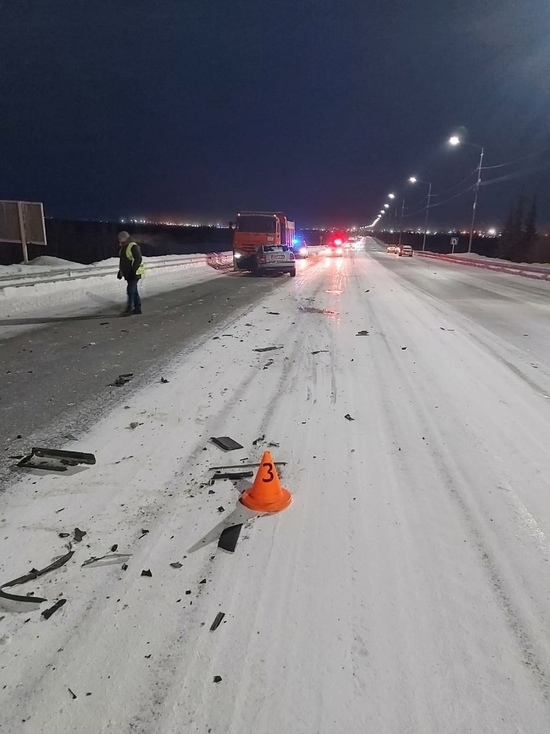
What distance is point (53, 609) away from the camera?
248cm

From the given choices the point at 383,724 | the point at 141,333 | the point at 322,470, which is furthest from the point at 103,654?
the point at 141,333

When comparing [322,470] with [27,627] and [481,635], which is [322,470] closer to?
[481,635]

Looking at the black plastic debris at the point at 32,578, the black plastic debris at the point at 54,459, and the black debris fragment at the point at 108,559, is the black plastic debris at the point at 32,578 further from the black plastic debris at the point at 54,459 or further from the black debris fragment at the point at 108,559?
the black plastic debris at the point at 54,459

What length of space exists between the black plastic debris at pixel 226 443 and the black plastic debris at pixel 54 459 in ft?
3.83

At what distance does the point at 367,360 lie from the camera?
734cm

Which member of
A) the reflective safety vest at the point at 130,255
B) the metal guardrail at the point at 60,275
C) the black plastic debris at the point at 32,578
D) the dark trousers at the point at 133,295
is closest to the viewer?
the black plastic debris at the point at 32,578

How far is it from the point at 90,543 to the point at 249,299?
39.8 ft

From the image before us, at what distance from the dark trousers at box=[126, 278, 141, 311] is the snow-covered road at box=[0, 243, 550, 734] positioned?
6.40 m

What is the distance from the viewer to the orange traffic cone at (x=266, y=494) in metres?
3.39

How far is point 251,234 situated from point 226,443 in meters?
22.1

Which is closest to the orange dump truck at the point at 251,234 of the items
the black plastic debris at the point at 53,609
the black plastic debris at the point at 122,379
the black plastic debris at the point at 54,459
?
the black plastic debris at the point at 122,379

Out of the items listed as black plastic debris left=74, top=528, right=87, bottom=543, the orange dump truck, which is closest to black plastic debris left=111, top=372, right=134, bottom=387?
black plastic debris left=74, top=528, right=87, bottom=543

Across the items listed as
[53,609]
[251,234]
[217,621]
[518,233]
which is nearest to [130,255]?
[53,609]

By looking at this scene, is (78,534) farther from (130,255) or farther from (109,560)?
(130,255)
